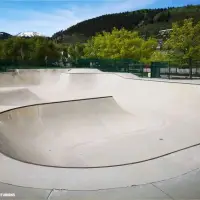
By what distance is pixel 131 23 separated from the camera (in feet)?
355

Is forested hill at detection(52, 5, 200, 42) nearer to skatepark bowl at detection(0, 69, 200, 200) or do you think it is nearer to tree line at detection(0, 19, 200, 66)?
tree line at detection(0, 19, 200, 66)

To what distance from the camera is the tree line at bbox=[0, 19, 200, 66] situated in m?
25.9

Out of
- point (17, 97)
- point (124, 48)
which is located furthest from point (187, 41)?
point (17, 97)

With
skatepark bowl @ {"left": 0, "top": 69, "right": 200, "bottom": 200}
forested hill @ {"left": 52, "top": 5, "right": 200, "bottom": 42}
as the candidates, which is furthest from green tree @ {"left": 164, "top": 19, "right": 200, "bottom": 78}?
forested hill @ {"left": 52, "top": 5, "right": 200, "bottom": 42}

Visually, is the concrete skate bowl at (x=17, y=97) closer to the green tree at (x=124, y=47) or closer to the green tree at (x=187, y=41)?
the green tree at (x=187, y=41)

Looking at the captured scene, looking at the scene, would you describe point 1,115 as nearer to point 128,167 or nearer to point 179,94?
point 128,167

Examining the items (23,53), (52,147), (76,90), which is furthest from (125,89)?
(23,53)

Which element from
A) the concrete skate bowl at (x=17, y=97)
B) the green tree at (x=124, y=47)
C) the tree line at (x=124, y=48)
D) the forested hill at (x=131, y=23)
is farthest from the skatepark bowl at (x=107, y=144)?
the forested hill at (x=131, y=23)

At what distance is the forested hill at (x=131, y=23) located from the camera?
93.4 m

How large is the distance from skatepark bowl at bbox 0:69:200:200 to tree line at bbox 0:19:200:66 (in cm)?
1018

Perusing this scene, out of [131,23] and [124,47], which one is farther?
[131,23]

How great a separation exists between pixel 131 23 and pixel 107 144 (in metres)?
106

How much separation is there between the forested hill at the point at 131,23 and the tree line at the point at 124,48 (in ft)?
156

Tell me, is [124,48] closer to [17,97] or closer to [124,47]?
[124,47]
